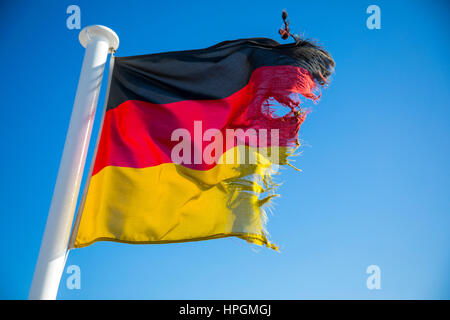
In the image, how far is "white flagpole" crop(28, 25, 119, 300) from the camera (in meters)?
3.35

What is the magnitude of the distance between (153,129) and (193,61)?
3.18ft

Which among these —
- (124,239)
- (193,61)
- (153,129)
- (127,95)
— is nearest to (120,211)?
(124,239)

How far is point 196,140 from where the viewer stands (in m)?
4.50

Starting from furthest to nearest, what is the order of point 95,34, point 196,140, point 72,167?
point 196,140
point 95,34
point 72,167

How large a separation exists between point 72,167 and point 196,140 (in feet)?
4.50

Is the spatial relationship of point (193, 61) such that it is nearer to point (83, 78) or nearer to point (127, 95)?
point (127, 95)

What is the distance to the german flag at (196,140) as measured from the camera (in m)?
4.00

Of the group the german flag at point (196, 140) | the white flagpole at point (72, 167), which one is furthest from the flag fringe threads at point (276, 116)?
the white flagpole at point (72, 167)

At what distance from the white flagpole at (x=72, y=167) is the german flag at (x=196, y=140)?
26 cm
